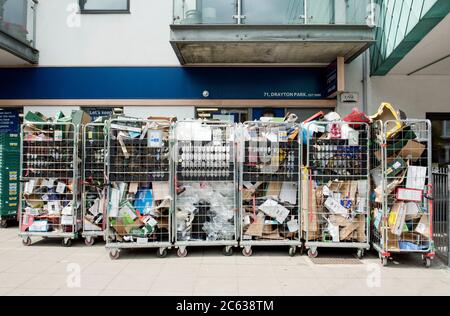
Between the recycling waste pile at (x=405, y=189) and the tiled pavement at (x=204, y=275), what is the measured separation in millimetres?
357

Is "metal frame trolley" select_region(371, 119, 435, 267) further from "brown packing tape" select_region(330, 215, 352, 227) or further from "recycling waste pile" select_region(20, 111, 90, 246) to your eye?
"recycling waste pile" select_region(20, 111, 90, 246)

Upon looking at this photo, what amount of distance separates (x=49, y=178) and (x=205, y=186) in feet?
9.59

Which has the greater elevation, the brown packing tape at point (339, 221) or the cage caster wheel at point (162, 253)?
the brown packing tape at point (339, 221)

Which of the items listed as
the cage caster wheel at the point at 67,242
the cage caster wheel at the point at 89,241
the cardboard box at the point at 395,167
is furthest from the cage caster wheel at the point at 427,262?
the cage caster wheel at the point at 67,242

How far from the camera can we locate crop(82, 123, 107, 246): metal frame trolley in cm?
663

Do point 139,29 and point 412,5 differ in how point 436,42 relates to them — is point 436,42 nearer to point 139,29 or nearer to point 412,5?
point 412,5

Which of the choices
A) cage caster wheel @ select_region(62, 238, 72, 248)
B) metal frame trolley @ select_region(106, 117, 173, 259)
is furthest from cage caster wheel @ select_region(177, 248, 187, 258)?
cage caster wheel @ select_region(62, 238, 72, 248)

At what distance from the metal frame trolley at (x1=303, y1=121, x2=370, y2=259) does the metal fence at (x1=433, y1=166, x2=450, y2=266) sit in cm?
115

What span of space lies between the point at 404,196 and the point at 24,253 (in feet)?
20.7

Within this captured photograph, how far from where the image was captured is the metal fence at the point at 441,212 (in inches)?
223

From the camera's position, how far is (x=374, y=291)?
14.8 feet

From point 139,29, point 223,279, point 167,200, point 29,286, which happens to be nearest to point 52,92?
point 139,29

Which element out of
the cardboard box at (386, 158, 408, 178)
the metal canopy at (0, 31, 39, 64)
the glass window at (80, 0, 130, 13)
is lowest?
the cardboard box at (386, 158, 408, 178)

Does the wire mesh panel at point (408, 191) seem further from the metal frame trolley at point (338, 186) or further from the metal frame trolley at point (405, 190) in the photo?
the metal frame trolley at point (338, 186)
